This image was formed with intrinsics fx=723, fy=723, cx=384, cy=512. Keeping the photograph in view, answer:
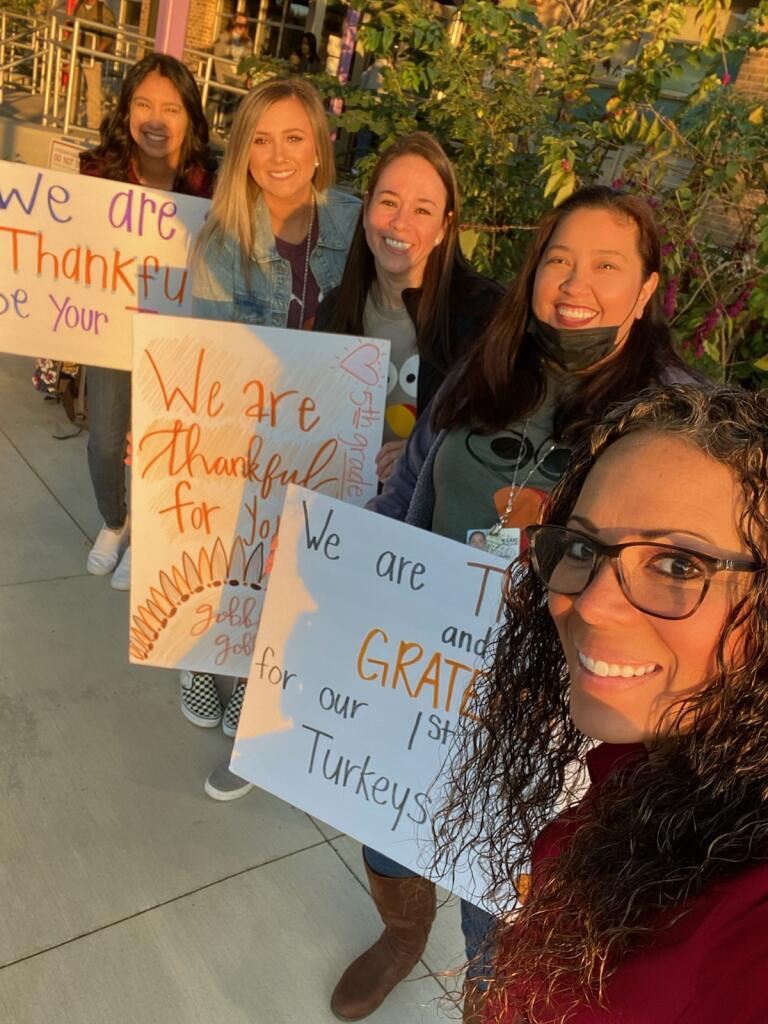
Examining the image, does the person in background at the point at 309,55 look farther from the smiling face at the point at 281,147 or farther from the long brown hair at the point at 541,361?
the long brown hair at the point at 541,361

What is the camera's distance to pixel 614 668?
84 centimetres

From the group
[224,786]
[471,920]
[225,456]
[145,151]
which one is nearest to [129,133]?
[145,151]

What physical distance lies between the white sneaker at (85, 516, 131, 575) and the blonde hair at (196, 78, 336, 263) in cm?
148

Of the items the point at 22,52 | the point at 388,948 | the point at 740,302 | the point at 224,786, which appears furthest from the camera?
the point at 22,52

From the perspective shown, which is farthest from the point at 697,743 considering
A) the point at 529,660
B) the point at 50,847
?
the point at 50,847

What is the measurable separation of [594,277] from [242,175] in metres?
1.25

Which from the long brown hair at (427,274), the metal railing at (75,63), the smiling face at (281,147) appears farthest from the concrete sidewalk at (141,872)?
the metal railing at (75,63)

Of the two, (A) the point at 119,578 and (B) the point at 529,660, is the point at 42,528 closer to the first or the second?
(A) the point at 119,578

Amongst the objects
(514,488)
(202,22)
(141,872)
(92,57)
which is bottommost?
(141,872)

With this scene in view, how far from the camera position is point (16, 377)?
15.4ft

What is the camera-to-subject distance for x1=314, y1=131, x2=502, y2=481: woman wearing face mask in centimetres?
190

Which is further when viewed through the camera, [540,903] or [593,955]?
[540,903]

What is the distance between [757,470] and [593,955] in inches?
21.5

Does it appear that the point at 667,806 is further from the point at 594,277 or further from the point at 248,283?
the point at 248,283
